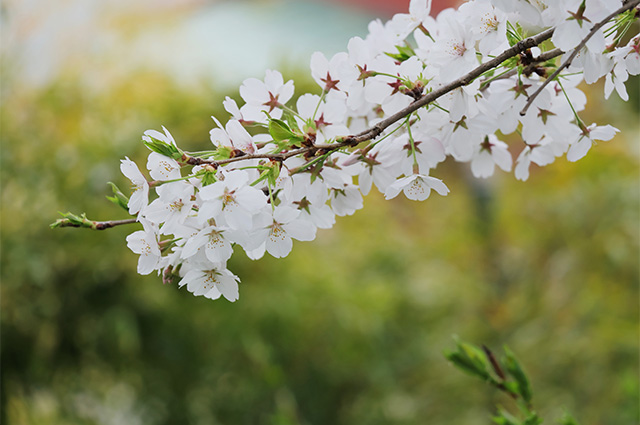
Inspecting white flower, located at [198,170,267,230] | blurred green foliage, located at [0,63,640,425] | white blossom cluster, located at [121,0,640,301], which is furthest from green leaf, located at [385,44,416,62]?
blurred green foliage, located at [0,63,640,425]

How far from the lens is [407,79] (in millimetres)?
282

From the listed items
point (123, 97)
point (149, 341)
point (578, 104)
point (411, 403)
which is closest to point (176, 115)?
point (123, 97)

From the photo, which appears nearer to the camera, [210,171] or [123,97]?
[210,171]

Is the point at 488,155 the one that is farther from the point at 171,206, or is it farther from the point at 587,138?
the point at 171,206

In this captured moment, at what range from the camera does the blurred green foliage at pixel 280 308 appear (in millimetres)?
1269

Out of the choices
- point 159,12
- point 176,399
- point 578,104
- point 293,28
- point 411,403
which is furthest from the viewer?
point 293,28

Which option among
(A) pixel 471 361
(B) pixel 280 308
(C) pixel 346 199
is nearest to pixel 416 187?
(C) pixel 346 199

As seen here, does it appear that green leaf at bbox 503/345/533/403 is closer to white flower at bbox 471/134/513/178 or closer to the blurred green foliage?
white flower at bbox 471/134/513/178

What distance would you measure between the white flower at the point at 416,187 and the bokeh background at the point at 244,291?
0.82m

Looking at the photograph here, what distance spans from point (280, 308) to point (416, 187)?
110 cm

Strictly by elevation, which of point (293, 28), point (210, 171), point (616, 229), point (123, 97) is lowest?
point (210, 171)

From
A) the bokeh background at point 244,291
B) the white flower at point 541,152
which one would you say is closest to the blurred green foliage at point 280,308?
the bokeh background at point 244,291

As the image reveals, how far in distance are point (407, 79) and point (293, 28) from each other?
10.4ft

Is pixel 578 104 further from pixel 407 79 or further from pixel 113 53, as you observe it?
pixel 113 53
